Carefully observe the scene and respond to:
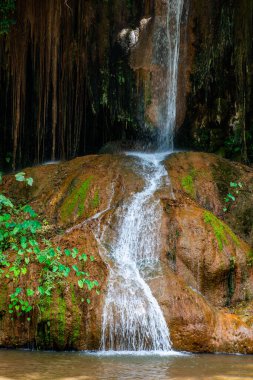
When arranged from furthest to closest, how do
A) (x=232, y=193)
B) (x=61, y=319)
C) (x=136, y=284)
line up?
(x=232, y=193) → (x=136, y=284) → (x=61, y=319)

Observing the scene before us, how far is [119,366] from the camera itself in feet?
15.8

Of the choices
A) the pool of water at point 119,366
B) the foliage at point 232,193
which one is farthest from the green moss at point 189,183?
the pool of water at point 119,366

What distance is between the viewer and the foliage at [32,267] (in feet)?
20.2

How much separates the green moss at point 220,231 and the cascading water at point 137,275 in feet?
2.17

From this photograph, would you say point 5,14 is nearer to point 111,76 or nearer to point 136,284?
point 111,76

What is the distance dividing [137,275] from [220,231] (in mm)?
1480

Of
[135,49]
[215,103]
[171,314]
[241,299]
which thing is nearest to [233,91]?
[215,103]

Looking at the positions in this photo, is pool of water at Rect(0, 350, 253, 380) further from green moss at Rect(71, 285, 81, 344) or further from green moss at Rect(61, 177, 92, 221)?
green moss at Rect(61, 177, 92, 221)

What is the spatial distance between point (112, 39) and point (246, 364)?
842 cm

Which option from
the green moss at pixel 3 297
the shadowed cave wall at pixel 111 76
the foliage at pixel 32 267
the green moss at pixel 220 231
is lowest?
the green moss at pixel 3 297

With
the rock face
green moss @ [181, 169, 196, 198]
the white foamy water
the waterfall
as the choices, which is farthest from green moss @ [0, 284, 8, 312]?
the waterfall

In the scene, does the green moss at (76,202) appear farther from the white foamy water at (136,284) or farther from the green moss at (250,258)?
the green moss at (250,258)

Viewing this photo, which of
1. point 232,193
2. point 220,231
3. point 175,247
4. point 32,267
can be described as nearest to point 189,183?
point 232,193

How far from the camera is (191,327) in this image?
607cm
